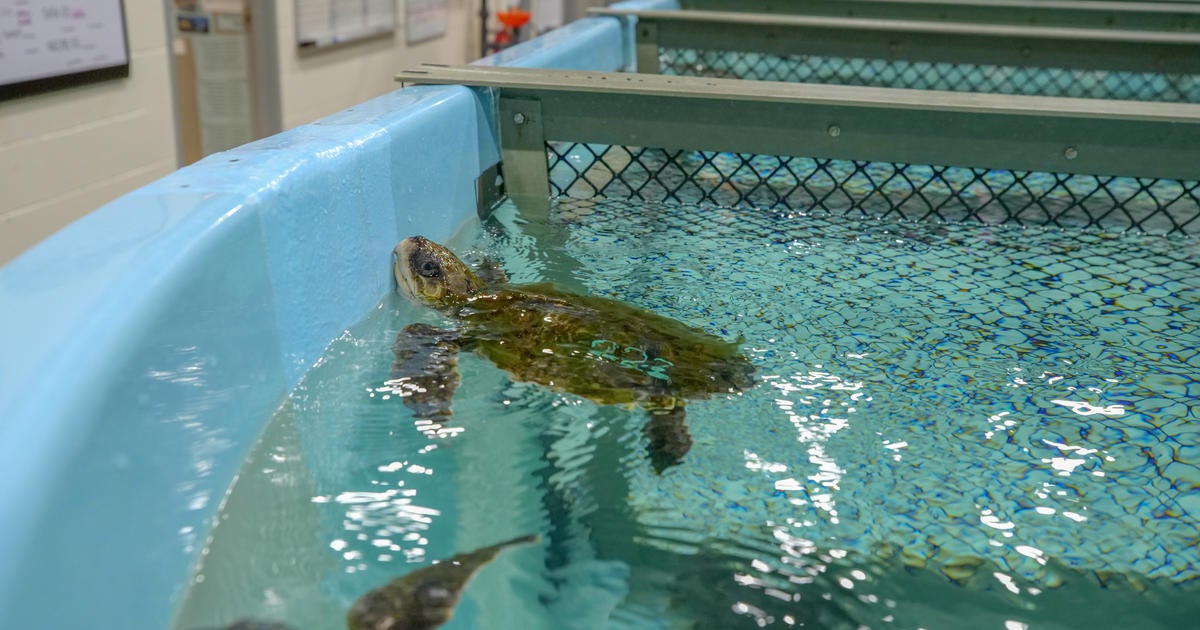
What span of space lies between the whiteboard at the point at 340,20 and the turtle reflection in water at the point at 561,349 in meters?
2.81

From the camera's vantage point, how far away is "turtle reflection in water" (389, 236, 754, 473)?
120 centimetres

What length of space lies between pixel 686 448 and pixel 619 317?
0.34 metres

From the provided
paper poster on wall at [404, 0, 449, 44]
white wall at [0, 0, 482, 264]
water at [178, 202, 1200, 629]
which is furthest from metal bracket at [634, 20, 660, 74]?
paper poster on wall at [404, 0, 449, 44]

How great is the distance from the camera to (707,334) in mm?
1400

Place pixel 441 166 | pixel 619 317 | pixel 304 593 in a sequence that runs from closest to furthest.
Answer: pixel 304 593, pixel 619 317, pixel 441 166

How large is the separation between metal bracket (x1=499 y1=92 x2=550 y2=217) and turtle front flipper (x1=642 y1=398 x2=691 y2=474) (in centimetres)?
90

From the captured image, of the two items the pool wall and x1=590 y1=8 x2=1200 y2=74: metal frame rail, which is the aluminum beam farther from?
x1=590 y1=8 x2=1200 y2=74: metal frame rail

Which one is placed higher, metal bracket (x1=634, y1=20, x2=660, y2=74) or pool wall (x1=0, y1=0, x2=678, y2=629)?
metal bracket (x1=634, y1=20, x2=660, y2=74)

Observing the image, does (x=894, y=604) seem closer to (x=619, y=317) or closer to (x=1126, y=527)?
(x=1126, y=527)

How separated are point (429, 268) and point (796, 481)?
71cm

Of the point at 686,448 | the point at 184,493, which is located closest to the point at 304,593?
the point at 184,493

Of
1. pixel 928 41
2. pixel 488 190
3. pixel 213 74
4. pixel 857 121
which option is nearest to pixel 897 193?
pixel 857 121

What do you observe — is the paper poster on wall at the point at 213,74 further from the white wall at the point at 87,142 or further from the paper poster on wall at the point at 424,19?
the paper poster on wall at the point at 424,19

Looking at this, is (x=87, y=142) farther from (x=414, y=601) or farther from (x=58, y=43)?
(x=414, y=601)
